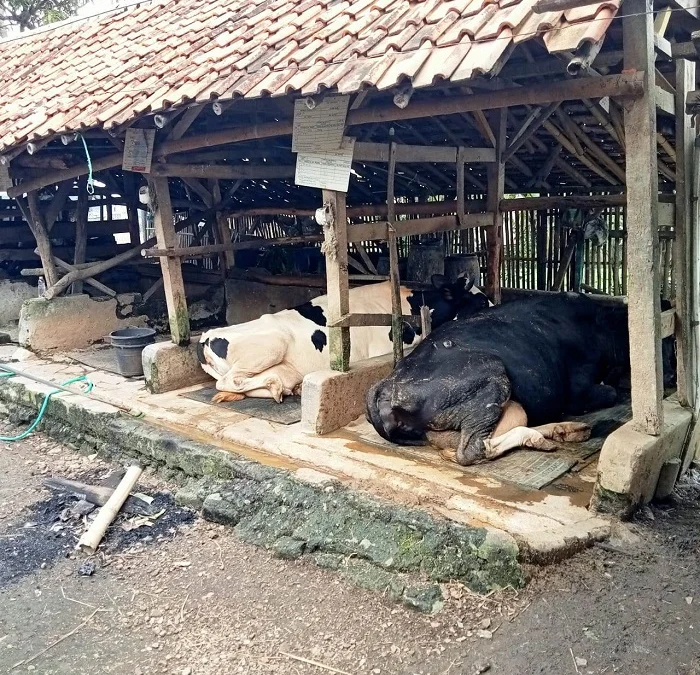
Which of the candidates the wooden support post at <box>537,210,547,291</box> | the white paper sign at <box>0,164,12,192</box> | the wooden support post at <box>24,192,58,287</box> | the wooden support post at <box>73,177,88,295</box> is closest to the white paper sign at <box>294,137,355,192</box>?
the white paper sign at <box>0,164,12,192</box>

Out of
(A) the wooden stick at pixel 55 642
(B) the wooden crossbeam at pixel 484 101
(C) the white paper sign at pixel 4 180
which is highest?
(B) the wooden crossbeam at pixel 484 101

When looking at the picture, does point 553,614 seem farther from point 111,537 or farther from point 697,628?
point 111,537

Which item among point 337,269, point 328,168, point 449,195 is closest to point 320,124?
point 328,168

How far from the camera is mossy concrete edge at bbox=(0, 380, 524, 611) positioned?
3.77 m

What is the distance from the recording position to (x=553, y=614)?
11.5 feet

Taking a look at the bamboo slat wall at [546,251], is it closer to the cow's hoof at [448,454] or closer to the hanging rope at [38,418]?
the hanging rope at [38,418]

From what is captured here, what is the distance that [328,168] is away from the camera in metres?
5.26

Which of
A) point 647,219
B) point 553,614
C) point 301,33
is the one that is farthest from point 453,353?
point 301,33

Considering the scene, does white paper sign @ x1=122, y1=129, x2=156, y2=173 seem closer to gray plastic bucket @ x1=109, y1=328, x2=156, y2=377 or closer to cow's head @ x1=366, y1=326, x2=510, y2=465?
gray plastic bucket @ x1=109, y1=328, x2=156, y2=377

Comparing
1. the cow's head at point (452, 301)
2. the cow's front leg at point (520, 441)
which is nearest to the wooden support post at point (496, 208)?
the cow's head at point (452, 301)

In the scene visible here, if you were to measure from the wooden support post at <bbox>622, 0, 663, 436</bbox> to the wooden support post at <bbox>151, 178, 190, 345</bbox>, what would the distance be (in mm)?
4466

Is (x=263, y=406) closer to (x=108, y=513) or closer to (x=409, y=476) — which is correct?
(x=108, y=513)

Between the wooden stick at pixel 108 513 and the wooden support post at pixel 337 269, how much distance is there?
1811 mm

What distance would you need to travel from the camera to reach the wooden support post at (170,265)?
22.6ft
